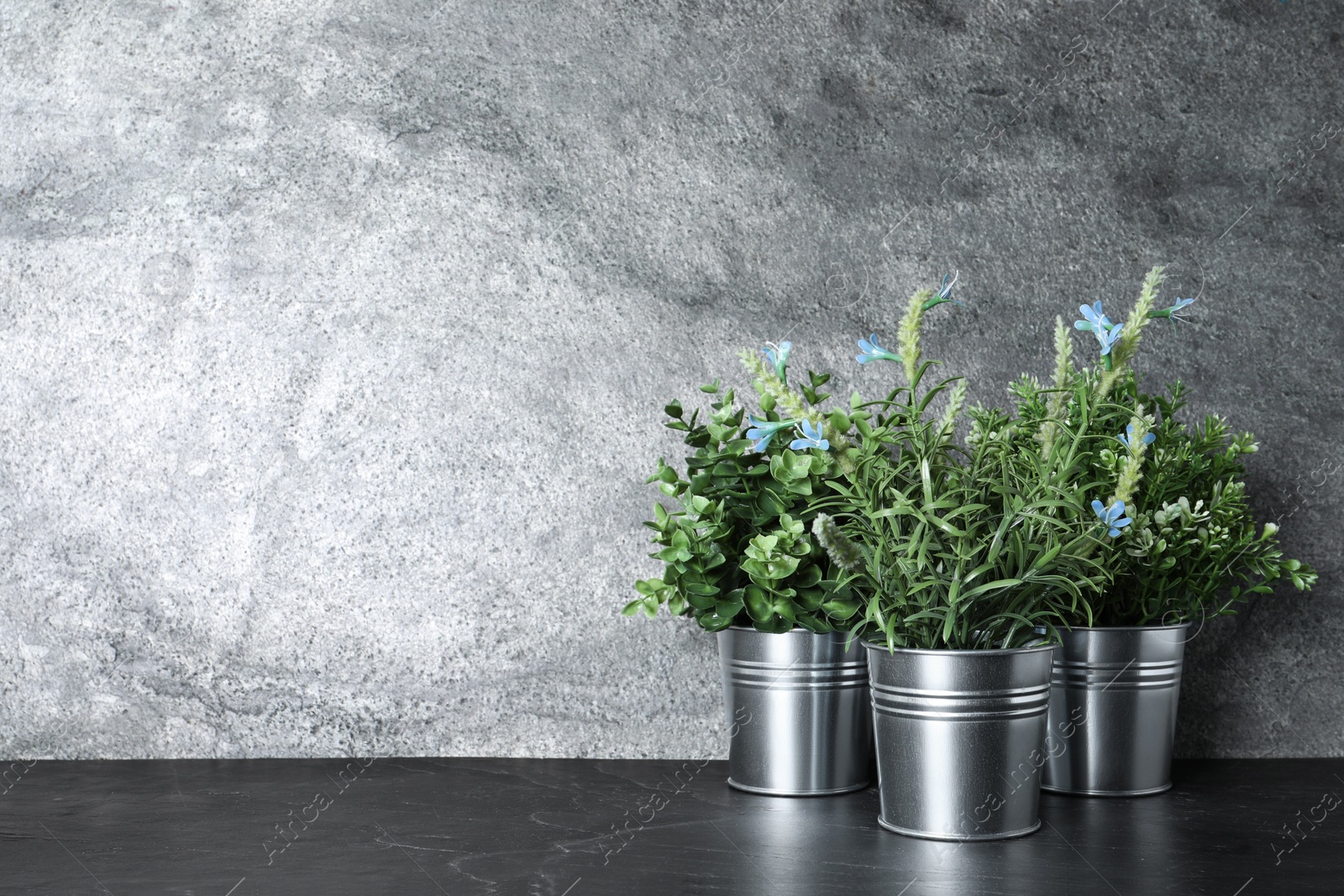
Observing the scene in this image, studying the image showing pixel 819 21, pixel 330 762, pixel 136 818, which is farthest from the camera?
pixel 819 21

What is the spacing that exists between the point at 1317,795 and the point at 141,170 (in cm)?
162

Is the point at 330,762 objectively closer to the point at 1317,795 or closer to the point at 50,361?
the point at 50,361

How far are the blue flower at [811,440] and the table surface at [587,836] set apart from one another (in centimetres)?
37

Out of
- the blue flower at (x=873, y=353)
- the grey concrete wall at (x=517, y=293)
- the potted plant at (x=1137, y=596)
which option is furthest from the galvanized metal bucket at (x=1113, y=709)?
the blue flower at (x=873, y=353)

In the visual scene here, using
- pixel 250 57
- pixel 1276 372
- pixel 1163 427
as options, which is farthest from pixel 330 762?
pixel 1276 372

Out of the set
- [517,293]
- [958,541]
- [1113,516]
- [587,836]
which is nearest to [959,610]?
[958,541]

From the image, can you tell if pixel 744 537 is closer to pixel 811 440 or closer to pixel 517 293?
pixel 811 440

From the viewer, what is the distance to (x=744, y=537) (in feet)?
3.87

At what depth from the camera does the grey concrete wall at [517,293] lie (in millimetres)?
1373

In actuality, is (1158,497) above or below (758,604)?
above

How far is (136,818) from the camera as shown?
1097 millimetres

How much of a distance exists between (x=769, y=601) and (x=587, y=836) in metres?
0.30

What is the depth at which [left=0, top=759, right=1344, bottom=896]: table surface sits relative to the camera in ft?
2.90

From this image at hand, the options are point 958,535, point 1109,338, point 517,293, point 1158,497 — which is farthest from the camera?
point 517,293
